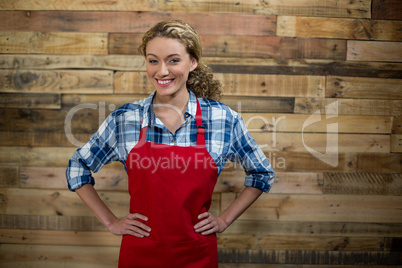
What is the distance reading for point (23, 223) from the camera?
6.47ft

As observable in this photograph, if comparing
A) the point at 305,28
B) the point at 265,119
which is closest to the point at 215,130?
the point at 265,119

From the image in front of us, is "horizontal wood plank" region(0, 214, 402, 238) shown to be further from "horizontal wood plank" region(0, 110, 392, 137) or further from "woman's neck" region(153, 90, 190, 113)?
"woman's neck" region(153, 90, 190, 113)

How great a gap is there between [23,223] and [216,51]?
155cm

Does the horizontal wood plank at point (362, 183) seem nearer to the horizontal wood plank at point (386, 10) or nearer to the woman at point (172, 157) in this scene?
the woman at point (172, 157)

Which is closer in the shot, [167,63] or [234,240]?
[167,63]

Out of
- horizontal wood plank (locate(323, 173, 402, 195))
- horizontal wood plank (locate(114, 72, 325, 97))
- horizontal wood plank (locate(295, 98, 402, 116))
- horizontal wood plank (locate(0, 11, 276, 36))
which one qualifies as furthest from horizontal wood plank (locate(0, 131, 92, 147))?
horizontal wood plank (locate(323, 173, 402, 195))

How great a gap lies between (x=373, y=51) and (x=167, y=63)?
52.8 inches

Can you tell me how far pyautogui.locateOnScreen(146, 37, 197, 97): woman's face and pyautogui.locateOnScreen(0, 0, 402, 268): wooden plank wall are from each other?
0.60 meters

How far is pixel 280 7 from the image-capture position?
6.25 feet

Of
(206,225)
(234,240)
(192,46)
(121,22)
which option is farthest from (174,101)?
(234,240)

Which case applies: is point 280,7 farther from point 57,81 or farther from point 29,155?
point 29,155

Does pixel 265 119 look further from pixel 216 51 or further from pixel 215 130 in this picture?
pixel 215 130

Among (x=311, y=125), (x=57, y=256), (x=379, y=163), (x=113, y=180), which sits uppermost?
(x=311, y=125)

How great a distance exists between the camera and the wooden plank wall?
6.26 ft
